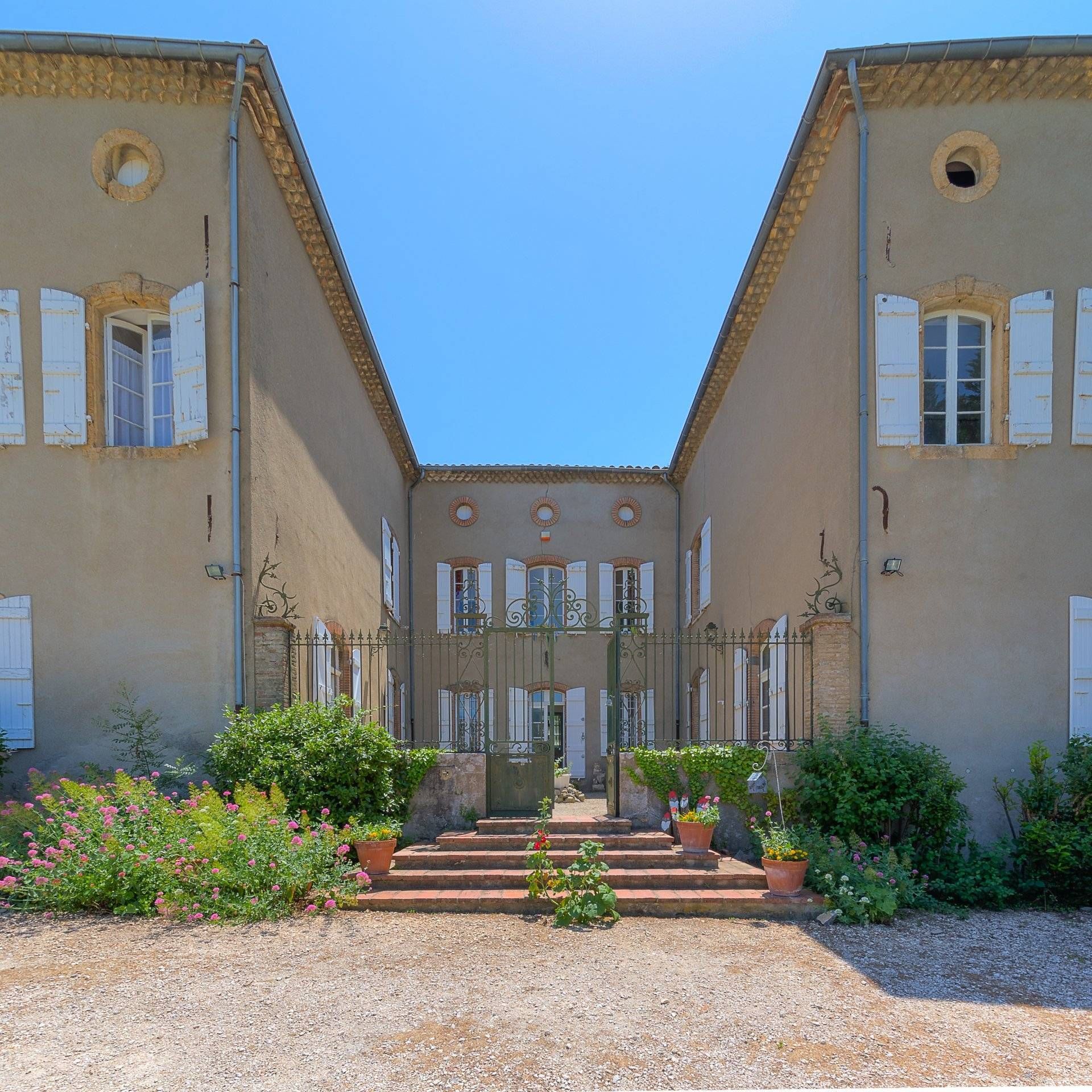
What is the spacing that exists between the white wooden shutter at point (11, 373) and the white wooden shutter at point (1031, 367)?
30.0 ft

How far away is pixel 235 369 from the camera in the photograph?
304 inches

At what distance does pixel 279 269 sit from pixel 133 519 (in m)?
3.09

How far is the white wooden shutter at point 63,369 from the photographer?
777cm

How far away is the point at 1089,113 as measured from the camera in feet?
25.7

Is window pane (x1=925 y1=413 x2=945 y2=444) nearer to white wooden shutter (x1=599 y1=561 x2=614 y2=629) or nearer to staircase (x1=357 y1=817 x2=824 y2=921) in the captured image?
staircase (x1=357 y1=817 x2=824 y2=921)

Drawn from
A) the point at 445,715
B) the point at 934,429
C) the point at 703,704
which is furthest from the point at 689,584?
the point at 934,429

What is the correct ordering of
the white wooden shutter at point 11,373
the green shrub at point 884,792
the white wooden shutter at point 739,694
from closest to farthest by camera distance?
the green shrub at point 884,792 < the white wooden shutter at point 11,373 < the white wooden shutter at point 739,694

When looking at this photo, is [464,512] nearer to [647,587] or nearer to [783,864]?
[647,587]

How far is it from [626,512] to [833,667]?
10.2 meters

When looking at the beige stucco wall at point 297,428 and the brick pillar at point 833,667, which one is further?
the beige stucco wall at point 297,428

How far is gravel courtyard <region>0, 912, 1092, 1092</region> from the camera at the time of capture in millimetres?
3666

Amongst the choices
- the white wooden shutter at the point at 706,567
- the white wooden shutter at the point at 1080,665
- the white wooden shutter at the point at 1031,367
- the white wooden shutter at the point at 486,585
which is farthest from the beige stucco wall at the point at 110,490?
the white wooden shutter at the point at 486,585

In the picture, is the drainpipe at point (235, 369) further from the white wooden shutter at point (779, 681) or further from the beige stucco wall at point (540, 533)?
the beige stucco wall at point (540, 533)

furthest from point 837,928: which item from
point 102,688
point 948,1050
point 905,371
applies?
point 102,688
